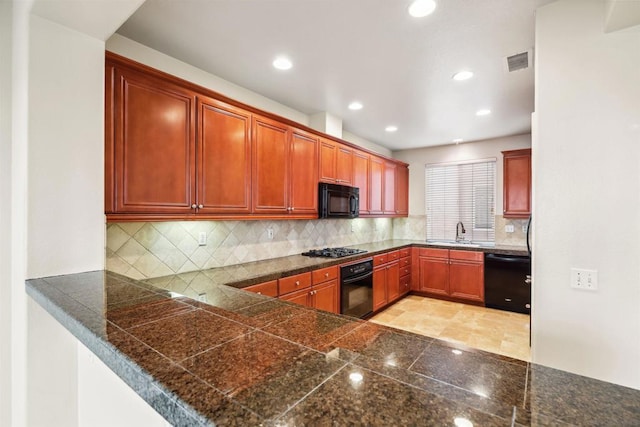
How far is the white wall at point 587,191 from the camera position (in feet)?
4.93

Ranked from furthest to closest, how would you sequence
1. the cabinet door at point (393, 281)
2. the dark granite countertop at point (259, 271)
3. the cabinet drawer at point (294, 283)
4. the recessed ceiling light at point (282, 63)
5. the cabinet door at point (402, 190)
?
the cabinet door at point (402, 190) < the cabinet door at point (393, 281) < the cabinet drawer at point (294, 283) < the recessed ceiling light at point (282, 63) < the dark granite countertop at point (259, 271)

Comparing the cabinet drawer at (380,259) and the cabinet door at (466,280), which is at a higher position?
the cabinet drawer at (380,259)

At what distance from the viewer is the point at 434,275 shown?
4.94 meters

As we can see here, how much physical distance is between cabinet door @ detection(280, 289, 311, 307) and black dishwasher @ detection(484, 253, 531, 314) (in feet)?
10.1

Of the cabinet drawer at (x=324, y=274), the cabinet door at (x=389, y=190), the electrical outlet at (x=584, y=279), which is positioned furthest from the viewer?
the cabinet door at (x=389, y=190)

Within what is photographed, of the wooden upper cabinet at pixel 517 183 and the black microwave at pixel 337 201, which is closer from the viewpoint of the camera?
the black microwave at pixel 337 201

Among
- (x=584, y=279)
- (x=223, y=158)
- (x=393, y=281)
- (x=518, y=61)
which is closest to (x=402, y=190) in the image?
(x=393, y=281)

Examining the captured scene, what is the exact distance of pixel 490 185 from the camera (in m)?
5.04

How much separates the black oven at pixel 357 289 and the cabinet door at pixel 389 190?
1408mm

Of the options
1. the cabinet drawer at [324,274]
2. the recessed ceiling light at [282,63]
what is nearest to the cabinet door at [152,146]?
the recessed ceiling light at [282,63]

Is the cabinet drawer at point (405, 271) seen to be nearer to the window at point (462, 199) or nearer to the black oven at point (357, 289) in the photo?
the window at point (462, 199)

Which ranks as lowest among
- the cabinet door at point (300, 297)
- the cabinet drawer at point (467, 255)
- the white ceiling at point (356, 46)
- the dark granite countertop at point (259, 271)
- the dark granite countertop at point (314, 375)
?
the cabinet door at point (300, 297)

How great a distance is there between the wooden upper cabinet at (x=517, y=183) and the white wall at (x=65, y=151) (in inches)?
197

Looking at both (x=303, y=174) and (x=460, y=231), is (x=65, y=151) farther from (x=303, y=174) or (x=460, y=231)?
(x=460, y=231)
